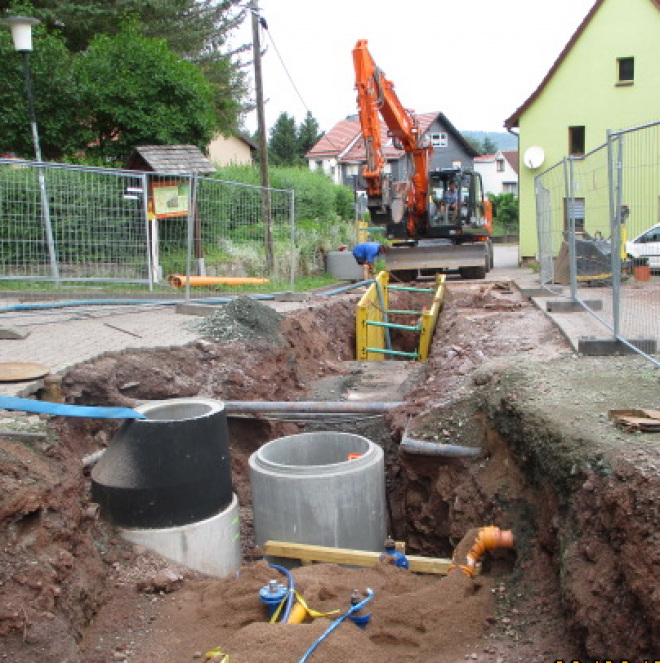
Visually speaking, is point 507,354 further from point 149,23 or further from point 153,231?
point 149,23

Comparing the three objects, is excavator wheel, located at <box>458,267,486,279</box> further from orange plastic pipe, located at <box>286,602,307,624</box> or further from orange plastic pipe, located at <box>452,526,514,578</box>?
orange plastic pipe, located at <box>286,602,307,624</box>

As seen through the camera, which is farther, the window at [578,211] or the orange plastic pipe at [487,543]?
the window at [578,211]

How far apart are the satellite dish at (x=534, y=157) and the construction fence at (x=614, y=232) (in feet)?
44.2

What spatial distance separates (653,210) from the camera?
712 centimetres

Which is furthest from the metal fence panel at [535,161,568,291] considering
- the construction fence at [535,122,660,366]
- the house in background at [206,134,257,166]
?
the house in background at [206,134,257,166]

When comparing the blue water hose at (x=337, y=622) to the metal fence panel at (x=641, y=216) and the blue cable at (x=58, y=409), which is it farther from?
the metal fence panel at (x=641, y=216)

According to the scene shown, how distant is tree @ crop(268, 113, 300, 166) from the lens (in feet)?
196

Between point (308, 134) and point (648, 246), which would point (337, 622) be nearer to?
point (648, 246)

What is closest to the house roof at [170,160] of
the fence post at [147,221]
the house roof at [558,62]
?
the fence post at [147,221]

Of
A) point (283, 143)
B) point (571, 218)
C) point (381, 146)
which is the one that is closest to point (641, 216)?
point (571, 218)

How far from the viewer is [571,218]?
8406 millimetres

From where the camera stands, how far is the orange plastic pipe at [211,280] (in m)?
10.9

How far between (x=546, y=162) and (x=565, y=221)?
16.4 metres

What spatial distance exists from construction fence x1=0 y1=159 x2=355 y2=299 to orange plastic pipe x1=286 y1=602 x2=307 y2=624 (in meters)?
6.28
